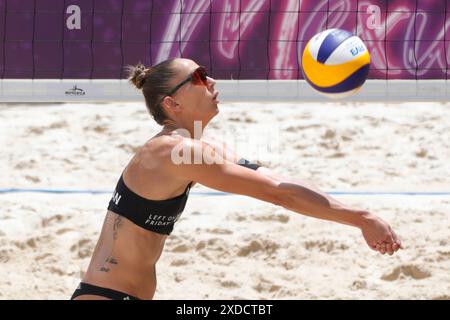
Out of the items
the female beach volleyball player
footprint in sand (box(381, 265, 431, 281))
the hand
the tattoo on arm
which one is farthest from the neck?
footprint in sand (box(381, 265, 431, 281))

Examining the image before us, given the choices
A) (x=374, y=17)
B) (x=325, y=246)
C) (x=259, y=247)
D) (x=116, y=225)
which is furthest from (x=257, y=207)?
(x=116, y=225)

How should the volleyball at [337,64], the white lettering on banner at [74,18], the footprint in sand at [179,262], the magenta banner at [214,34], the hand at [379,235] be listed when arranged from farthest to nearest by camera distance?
the footprint in sand at [179,262] < the white lettering on banner at [74,18] < the magenta banner at [214,34] < the volleyball at [337,64] < the hand at [379,235]

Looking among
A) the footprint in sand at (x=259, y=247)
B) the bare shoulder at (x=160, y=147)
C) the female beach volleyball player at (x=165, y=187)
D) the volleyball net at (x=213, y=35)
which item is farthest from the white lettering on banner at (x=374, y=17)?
the bare shoulder at (x=160, y=147)

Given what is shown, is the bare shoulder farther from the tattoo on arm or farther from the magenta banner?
the magenta banner

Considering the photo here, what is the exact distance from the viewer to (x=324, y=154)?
8070mm

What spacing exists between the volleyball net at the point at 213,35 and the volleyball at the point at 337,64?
1.59 meters

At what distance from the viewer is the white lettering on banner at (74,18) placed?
670 cm

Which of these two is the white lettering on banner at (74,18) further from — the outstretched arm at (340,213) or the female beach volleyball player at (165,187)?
the outstretched arm at (340,213)

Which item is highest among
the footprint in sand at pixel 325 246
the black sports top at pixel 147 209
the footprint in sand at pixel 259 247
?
the black sports top at pixel 147 209

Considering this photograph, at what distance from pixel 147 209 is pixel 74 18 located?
3312 millimetres

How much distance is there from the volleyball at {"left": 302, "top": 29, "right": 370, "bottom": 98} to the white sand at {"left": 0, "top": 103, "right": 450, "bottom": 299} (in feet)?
6.38

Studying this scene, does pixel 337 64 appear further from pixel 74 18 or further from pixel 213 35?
pixel 74 18

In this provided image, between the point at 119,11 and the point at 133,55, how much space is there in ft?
0.98
